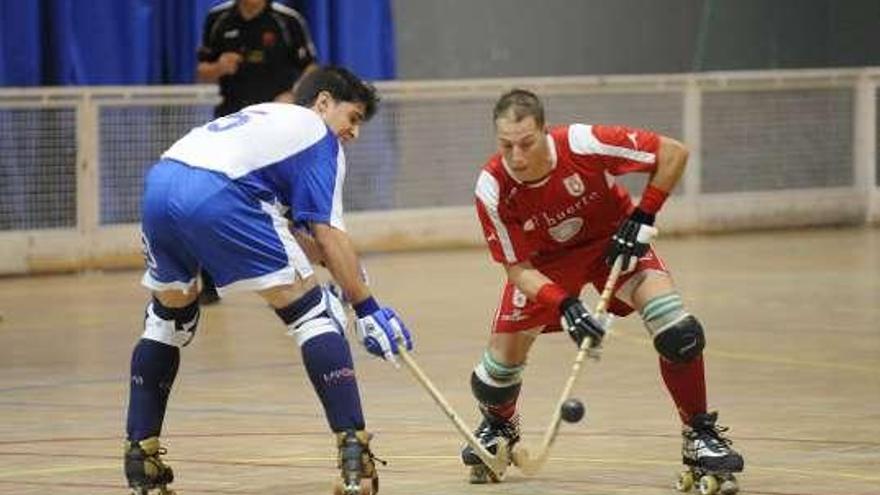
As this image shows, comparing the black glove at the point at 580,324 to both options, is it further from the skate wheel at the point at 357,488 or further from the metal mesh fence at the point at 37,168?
the metal mesh fence at the point at 37,168

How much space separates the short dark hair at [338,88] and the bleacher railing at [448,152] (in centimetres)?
835

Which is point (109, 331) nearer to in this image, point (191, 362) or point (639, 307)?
point (191, 362)

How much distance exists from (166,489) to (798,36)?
14.4 m

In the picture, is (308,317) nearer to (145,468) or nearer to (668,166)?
(145,468)

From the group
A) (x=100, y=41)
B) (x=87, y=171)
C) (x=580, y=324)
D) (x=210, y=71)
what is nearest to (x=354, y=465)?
(x=580, y=324)

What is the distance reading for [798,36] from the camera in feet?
70.8

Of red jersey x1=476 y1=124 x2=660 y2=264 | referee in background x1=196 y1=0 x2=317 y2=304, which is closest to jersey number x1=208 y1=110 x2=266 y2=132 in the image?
red jersey x1=476 y1=124 x2=660 y2=264

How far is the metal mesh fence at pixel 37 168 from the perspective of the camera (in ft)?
52.9

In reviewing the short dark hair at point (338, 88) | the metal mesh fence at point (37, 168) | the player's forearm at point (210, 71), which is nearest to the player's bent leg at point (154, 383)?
the short dark hair at point (338, 88)

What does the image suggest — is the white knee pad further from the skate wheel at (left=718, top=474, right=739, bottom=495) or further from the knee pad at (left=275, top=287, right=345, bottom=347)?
the skate wheel at (left=718, top=474, right=739, bottom=495)

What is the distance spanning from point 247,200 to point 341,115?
0.47 metres

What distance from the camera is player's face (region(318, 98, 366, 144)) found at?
314 inches

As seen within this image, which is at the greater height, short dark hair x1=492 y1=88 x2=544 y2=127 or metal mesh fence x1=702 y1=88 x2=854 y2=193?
short dark hair x1=492 y1=88 x2=544 y2=127

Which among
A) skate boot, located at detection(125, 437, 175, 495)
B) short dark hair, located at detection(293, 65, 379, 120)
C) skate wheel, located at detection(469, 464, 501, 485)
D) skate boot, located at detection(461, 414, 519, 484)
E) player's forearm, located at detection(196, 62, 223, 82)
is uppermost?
short dark hair, located at detection(293, 65, 379, 120)
